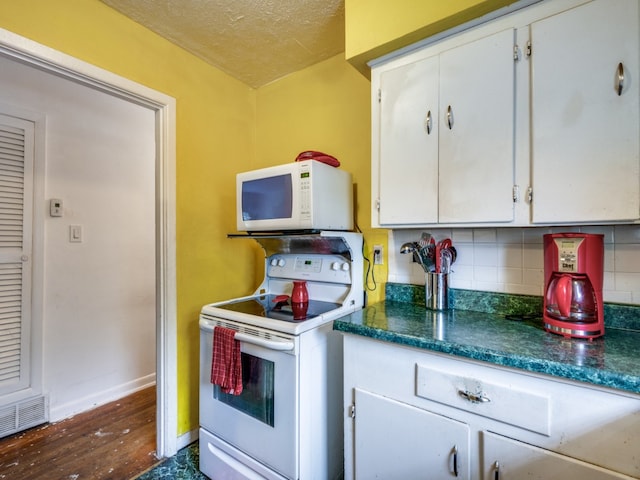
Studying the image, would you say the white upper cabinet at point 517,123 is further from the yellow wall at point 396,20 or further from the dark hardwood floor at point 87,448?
the dark hardwood floor at point 87,448

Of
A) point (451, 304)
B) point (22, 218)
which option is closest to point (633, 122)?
point (451, 304)

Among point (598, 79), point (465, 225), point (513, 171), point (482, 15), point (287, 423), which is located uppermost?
point (482, 15)

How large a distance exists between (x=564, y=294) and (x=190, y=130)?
1988mm

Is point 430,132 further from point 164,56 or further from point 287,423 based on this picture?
point 164,56

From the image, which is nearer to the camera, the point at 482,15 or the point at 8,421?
the point at 482,15

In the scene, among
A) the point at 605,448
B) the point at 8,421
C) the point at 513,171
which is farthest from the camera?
the point at 8,421

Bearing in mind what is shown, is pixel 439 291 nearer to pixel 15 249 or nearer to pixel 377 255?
pixel 377 255

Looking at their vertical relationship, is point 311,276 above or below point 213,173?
below

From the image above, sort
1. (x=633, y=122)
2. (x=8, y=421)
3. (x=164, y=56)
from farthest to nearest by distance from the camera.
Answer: (x=8, y=421)
(x=164, y=56)
(x=633, y=122)

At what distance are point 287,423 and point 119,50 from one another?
1.92 m

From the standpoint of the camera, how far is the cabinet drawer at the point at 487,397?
855mm

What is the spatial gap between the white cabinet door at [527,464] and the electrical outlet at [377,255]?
3.08 feet

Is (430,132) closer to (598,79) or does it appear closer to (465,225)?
(465,225)

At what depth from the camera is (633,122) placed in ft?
3.07
